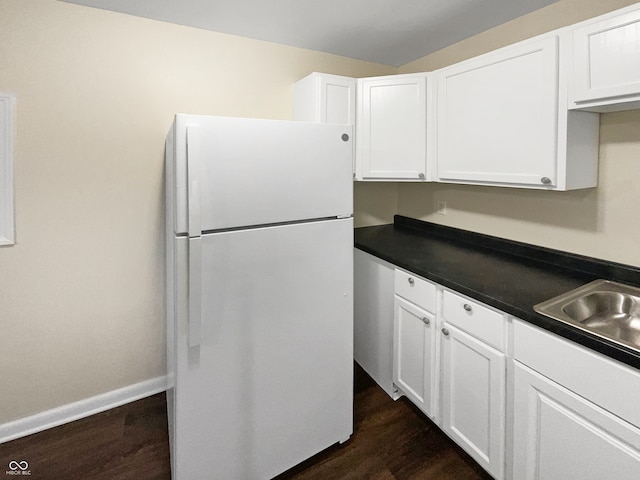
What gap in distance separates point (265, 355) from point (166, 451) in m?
0.84

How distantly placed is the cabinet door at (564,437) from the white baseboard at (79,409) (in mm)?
2019

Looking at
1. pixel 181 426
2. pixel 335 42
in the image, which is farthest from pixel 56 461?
pixel 335 42

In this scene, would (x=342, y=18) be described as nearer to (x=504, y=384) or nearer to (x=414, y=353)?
(x=414, y=353)

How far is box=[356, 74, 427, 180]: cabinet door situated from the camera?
217cm

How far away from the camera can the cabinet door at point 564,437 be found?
1.00 m

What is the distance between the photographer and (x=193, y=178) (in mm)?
1230

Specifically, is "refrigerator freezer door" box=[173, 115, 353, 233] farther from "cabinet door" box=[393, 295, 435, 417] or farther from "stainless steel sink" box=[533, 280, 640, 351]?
"stainless steel sink" box=[533, 280, 640, 351]

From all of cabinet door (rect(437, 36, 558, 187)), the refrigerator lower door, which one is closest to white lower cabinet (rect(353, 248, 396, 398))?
the refrigerator lower door

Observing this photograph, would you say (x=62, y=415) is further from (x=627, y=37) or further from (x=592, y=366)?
(x=627, y=37)

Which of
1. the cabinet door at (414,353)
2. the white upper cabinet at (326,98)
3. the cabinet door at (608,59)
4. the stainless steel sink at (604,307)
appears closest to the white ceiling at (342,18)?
the white upper cabinet at (326,98)

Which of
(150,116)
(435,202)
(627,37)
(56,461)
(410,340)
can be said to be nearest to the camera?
(627,37)

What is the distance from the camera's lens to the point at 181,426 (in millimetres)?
1324

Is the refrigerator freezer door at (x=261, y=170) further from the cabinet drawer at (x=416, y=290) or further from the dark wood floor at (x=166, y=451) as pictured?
the dark wood floor at (x=166, y=451)

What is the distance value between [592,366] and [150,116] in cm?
231
